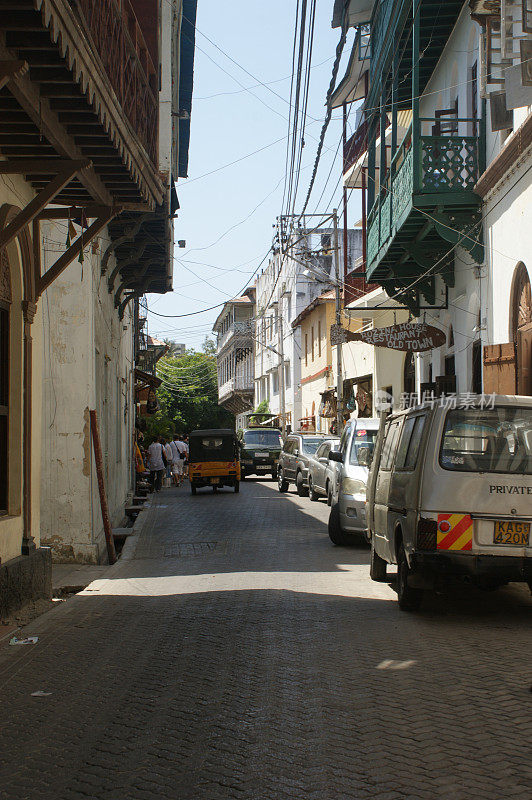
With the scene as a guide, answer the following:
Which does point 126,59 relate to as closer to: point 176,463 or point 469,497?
point 469,497

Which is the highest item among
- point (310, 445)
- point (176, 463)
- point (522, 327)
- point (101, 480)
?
point (522, 327)

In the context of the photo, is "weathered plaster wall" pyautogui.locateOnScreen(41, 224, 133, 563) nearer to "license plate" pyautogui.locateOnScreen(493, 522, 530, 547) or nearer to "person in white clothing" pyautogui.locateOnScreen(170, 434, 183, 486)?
"license plate" pyautogui.locateOnScreen(493, 522, 530, 547)

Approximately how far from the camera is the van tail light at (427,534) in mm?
8117

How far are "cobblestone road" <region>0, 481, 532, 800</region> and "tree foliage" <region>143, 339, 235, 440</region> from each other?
2709 inches

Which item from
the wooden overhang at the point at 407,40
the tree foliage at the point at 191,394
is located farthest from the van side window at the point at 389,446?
the tree foliage at the point at 191,394

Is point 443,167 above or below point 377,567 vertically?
above

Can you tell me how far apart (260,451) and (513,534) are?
30.8 m

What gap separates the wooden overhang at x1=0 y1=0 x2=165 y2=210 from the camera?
6227mm

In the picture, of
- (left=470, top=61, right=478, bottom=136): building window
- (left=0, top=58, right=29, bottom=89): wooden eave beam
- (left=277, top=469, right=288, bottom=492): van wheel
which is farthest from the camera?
(left=277, top=469, right=288, bottom=492): van wheel

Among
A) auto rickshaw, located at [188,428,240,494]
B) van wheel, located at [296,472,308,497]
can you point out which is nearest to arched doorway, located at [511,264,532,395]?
van wheel, located at [296,472,308,497]

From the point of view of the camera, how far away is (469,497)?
809 centimetres

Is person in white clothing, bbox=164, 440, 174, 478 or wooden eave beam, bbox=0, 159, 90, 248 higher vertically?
wooden eave beam, bbox=0, 159, 90, 248

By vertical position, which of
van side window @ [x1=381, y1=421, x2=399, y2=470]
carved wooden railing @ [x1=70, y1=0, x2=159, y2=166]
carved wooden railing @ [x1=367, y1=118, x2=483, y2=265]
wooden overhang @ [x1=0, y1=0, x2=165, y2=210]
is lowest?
van side window @ [x1=381, y1=421, x2=399, y2=470]

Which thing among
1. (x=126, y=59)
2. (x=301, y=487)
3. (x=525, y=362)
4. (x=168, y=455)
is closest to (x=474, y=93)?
(x=525, y=362)
